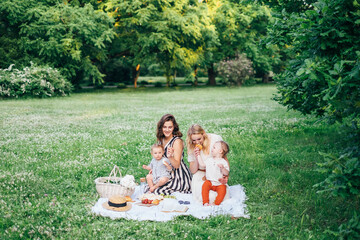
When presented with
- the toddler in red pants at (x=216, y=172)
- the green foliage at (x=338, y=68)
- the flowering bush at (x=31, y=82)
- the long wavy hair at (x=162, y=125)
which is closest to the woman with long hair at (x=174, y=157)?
the long wavy hair at (x=162, y=125)

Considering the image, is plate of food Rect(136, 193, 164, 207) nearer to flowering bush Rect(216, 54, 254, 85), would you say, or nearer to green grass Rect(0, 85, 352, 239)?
green grass Rect(0, 85, 352, 239)

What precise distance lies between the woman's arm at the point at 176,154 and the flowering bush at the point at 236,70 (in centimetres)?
3256

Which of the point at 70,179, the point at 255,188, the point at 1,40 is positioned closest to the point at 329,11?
the point at 255,188

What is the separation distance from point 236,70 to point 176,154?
3300cm

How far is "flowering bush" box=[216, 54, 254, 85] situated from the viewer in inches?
1483

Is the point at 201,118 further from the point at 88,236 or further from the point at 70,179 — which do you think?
the point at 88,236

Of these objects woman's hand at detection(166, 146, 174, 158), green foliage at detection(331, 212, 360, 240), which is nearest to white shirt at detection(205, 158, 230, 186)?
woman's hand at detection(166, 146, 174, 158)

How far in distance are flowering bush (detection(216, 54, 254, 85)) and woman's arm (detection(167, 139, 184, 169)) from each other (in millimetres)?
32558

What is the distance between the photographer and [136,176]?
22.5 feet

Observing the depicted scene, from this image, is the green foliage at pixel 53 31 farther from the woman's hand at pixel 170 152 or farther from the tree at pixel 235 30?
the woman's hand at pixel 170 152

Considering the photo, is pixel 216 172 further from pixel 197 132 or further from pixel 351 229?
pixel 351 229

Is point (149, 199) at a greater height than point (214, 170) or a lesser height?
lesser

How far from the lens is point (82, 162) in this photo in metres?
7.40

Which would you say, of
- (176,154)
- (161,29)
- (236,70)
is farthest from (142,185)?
(236,70)
